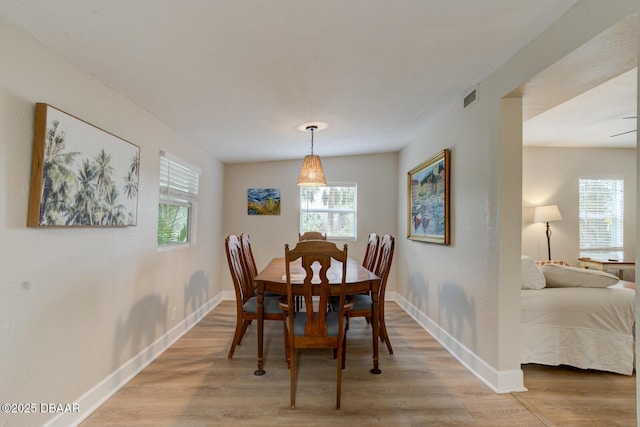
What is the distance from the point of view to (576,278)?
102 inches

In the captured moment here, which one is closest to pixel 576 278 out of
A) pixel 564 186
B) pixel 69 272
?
pixel 564 186

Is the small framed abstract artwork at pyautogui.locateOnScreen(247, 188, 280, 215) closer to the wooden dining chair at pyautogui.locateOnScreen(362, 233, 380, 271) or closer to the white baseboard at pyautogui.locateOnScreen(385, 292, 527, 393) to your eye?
the wooden dining chair at pyautogui.locateOnScreen(362, 233, 380, 271)

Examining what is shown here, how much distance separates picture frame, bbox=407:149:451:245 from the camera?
303 cm

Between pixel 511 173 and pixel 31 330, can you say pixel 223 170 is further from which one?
pixel 511 173

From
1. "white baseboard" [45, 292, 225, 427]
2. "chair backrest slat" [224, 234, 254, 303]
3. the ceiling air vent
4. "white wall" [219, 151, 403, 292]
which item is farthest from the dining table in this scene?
"white wall" [219, 151, 403, 292]

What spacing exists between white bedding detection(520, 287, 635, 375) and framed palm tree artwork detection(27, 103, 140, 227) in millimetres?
3162

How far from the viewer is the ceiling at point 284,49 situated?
56.9 inches

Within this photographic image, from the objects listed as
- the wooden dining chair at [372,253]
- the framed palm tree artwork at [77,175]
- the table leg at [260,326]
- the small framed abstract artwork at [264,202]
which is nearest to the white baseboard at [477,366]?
the wooden dining chair at [372,253]

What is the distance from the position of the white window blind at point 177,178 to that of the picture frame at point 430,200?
270 cm

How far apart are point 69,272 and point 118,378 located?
0.94m

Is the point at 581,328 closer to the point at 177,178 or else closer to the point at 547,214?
the point at 547,214

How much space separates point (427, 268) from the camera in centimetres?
361

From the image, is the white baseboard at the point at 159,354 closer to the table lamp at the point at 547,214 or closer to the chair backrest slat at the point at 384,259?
the chair backrest slat at the point at 384,259

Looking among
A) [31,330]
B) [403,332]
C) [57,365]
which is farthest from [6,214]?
[403,332]
